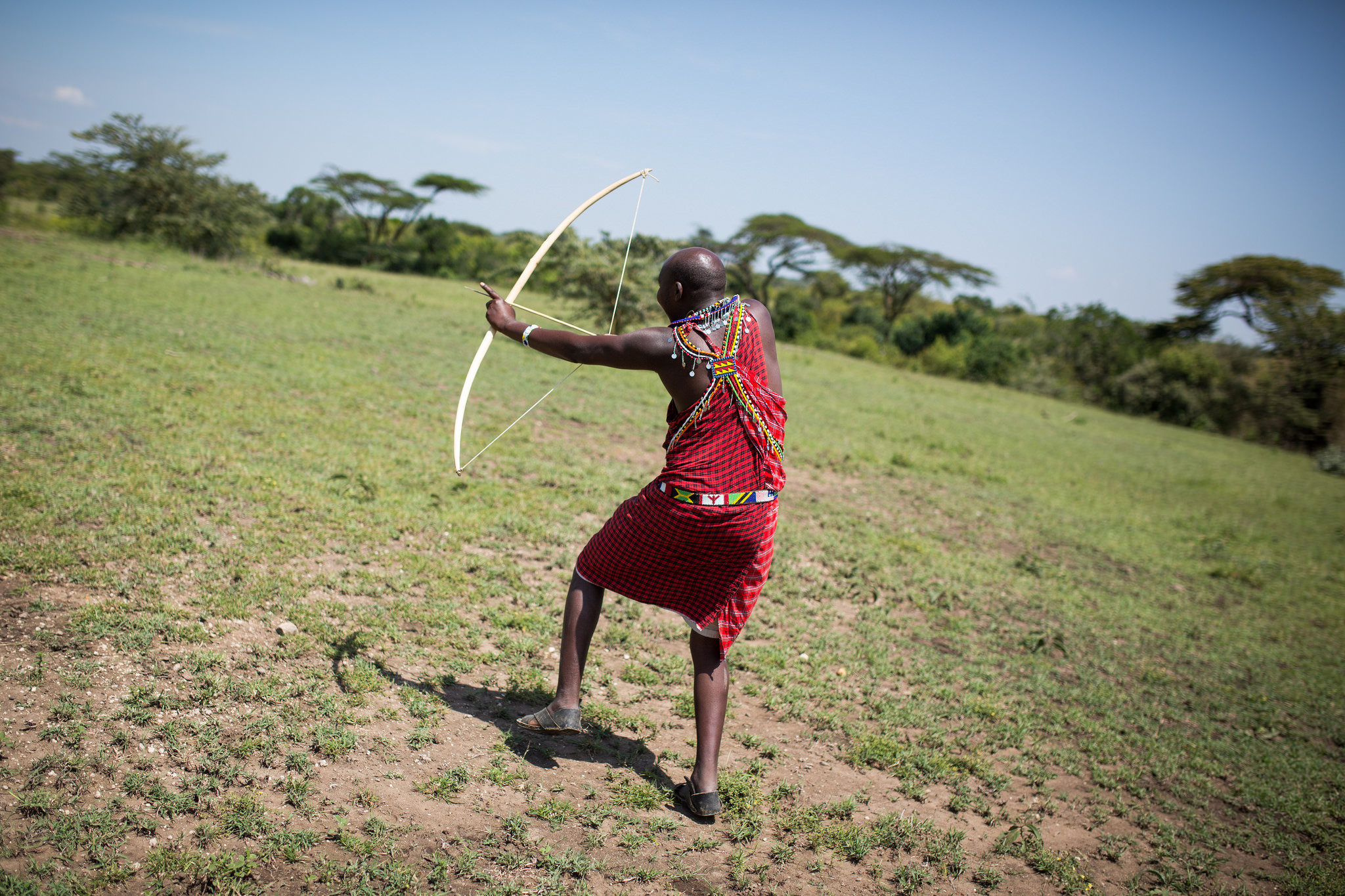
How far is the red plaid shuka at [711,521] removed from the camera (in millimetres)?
2705

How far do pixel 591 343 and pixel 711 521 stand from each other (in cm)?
78

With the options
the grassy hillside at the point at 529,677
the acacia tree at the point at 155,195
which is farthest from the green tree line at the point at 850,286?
the grassy hillside at the point at 529,677

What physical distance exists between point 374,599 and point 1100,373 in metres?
37.9

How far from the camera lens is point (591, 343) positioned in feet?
9.06

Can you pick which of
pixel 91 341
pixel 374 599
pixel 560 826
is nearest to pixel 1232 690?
pixel 560 826

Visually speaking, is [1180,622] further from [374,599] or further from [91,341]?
[91,341]

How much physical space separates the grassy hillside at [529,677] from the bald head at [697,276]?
194 cm

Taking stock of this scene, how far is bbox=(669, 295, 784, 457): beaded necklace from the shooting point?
2631 mm

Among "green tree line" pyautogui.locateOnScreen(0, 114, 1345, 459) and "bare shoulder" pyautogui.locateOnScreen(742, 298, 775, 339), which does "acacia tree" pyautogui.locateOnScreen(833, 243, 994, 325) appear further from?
"bare shoulder" pyautogui.locateOnScreen(742, 298, 775, 339)

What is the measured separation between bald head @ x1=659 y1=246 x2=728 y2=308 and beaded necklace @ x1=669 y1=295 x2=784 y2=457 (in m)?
0.05

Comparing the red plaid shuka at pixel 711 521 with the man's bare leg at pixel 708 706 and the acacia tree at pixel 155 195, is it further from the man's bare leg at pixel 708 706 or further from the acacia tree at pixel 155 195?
the acacia tree at pixel 155 195

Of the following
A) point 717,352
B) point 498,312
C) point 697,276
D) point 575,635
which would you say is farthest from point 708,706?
point 498,312

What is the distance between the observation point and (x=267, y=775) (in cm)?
264

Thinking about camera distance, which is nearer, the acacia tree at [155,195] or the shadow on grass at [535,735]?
the shadow on grass at [535,735]
